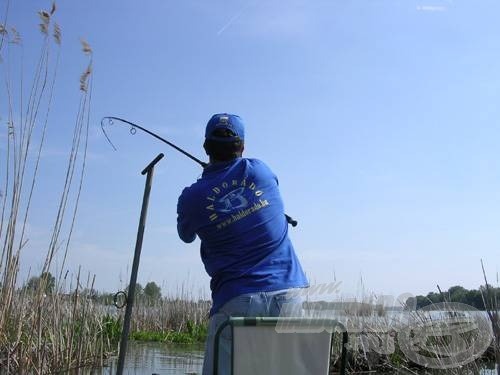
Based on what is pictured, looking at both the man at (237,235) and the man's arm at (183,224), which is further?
the man's arm at (183,224)

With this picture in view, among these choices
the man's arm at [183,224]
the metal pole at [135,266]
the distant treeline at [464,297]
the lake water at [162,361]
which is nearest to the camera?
the man's arm at [183,224]

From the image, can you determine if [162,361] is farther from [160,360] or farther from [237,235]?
[237,235]

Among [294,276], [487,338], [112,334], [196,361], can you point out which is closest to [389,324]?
[487,338]

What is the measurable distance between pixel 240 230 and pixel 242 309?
0.30 meters

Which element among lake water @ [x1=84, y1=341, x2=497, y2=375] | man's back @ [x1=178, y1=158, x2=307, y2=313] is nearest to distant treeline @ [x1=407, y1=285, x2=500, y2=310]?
lake water @ [x1=84, y1=341, x2=497, y2=375]

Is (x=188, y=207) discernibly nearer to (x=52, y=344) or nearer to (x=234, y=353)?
(x=234, y=353)

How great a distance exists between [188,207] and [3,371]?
2310mm

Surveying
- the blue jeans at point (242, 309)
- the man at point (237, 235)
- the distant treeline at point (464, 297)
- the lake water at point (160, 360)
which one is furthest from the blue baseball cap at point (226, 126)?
the lake water at point (160, 360)

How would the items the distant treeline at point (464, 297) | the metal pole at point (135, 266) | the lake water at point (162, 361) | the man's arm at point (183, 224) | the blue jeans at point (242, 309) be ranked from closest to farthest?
1. the blue jeans at point (242, 309)
2. the man's arm at point (183, 224)
3. the metal pole at point (135, 266)
4. the distant treeline at point (464, 297)
5. the lake water at point (162, 361)

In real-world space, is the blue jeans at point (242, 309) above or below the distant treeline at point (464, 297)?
below

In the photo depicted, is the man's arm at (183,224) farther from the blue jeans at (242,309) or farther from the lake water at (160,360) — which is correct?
the lake water at (160,360)

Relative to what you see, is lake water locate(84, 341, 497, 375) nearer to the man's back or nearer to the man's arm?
the man's arm

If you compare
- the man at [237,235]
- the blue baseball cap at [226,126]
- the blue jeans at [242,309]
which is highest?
the blue baseball cap at [226,126]

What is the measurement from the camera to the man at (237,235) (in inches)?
90.1
